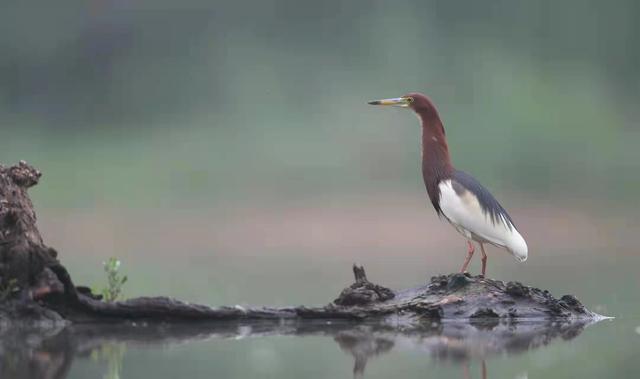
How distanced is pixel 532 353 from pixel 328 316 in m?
1.39

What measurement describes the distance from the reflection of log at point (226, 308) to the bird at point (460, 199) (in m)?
0.35

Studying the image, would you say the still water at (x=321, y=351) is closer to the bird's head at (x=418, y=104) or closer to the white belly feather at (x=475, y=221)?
the white belly feather at (x=475, y=221)

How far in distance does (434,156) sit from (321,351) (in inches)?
84.1

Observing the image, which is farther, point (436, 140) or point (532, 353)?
point (436, 140)

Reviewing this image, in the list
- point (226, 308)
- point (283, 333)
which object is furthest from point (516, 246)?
point (226, 308)

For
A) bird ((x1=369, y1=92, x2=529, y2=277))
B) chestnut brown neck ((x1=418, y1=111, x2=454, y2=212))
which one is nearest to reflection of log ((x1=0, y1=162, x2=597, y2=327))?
bird ((x1=369, y1=92, x2=529, y2=277))

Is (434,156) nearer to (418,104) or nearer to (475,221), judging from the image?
(418,104)

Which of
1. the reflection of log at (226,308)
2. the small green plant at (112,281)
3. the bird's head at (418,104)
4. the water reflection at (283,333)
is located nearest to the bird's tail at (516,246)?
the reflection of log at (226,308)

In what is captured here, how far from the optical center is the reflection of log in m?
8.23

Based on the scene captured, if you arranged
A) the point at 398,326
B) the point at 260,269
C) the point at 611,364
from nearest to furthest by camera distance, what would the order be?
the point at 611,364 < the point at 398,326 < the point at 260,269

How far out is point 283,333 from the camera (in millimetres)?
8461

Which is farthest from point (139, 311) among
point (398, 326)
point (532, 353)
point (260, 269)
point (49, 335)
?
point (260, 269)

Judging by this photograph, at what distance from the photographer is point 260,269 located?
16766 millimetres

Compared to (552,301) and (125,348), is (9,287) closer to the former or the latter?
(125,348)
